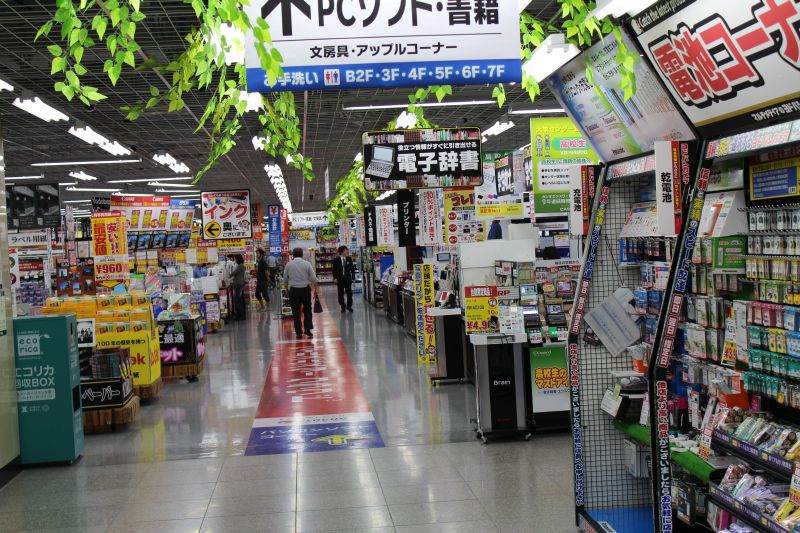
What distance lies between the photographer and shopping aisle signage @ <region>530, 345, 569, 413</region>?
7.12m

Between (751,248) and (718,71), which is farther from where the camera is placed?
(751,248)

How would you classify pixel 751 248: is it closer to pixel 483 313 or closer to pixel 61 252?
pixel 483 313

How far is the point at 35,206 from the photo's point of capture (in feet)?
53.1

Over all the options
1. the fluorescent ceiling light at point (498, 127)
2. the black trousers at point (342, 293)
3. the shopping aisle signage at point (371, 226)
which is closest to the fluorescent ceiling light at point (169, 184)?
the black trousers at point (342, 293)

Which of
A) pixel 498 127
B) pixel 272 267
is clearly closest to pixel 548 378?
pixel 498 127

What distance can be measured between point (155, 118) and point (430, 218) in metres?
5.60

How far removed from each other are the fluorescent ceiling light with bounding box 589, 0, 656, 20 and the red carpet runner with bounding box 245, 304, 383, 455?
14.4 feet

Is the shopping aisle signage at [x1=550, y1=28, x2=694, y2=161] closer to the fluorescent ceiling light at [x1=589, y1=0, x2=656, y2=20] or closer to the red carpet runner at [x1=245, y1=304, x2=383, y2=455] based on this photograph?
the fluorescent ceiling light at [x1=589, y1=0, x2=656, y2=20]

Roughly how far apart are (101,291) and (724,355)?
928cm

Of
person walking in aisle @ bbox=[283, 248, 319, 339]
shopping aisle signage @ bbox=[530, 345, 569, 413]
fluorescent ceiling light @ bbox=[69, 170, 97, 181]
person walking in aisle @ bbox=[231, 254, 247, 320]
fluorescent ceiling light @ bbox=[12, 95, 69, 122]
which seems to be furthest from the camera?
fluorescent ceiling light @ bbox=[69, 170, 97, 181]

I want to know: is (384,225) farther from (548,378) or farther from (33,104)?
(548,378)

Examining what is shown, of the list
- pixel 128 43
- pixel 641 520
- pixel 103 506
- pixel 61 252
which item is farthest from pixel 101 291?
pixel 61 252

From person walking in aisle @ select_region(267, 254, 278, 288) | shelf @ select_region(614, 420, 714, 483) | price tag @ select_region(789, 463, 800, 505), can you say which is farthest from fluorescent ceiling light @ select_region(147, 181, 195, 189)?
price tag @ select_region(789, 463, 800, 505)

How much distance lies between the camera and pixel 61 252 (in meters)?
21.1
